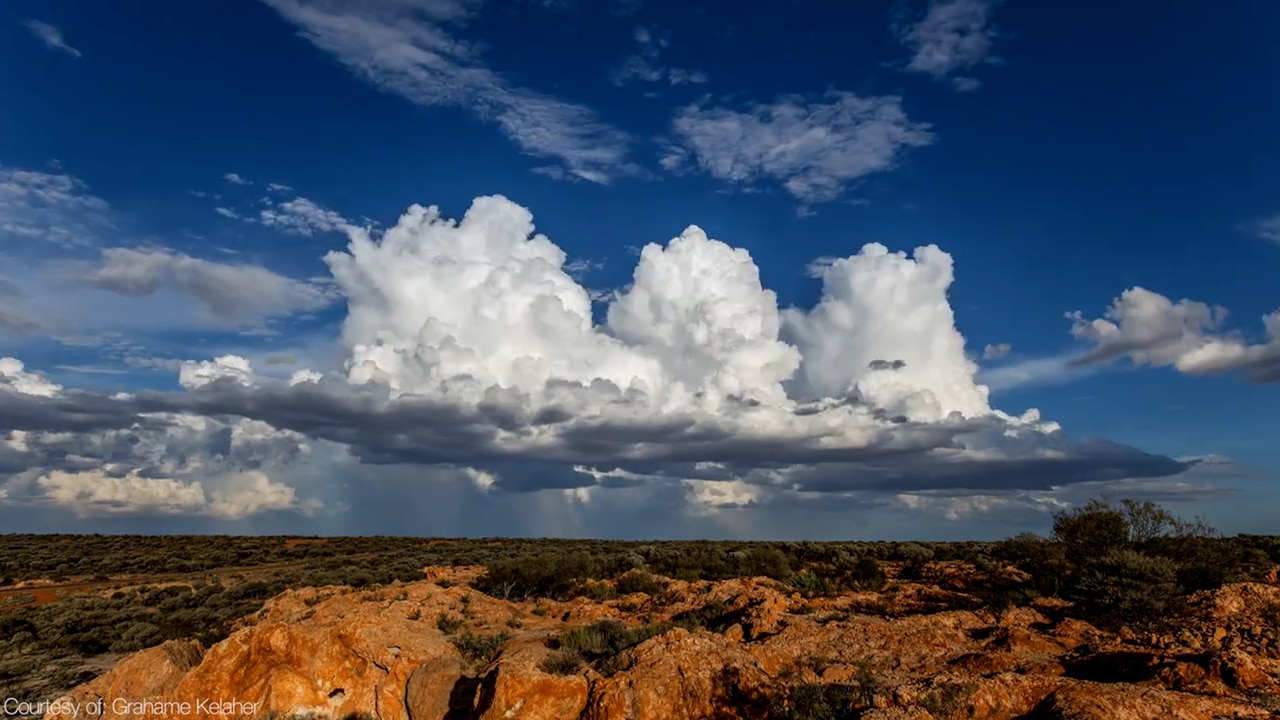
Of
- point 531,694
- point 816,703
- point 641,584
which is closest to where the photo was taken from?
point 816,703

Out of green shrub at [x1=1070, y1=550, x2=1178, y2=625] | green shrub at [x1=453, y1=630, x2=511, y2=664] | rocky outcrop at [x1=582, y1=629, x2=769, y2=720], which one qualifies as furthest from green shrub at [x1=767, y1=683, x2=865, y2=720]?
green shrub at [x1=1070, y1=550, x2=1178, y2=625]

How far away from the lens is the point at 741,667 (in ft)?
41.7

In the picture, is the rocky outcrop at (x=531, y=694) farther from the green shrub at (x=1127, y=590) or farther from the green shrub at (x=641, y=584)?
the green shrub at (x=641, y=584)

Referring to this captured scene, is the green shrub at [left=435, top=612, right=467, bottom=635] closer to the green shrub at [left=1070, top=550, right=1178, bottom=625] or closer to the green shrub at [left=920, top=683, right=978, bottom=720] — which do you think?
the green shrub at [left=920, top=683, right=978, bottom=720]

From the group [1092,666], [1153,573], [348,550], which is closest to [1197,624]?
[1153,573]

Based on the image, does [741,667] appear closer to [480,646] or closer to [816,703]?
[816,703]

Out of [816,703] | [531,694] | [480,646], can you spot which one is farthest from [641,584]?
[816,703]

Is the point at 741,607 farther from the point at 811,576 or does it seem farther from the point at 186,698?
the point at 186,698

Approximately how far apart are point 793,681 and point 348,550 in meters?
74.8

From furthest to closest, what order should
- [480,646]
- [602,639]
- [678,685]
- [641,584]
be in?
[641,584], [480,646], [602,639], [678,685]

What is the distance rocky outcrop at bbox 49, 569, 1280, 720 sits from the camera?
1026cm

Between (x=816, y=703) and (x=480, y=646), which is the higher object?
(x=816, y=703)

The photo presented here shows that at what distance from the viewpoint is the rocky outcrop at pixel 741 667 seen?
1026 cm

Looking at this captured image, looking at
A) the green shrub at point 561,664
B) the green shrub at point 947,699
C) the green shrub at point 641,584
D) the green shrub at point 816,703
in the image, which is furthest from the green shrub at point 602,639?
the green shrub at point 641,584
